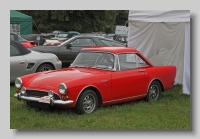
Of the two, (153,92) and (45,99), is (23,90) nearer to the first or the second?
(45,99)

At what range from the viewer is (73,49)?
12539mm

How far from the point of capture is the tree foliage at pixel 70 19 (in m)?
32.4

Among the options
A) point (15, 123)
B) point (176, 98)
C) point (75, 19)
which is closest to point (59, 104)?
point (15, 123)

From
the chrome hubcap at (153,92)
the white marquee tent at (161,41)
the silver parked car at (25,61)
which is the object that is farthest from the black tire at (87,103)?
the white marquee tent at (161,41)

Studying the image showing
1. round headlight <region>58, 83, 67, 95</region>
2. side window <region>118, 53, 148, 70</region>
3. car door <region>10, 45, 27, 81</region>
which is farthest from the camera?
car door <region>10, 45, 27, 81</region>

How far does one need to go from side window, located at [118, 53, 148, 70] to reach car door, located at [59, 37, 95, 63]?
4.80 m

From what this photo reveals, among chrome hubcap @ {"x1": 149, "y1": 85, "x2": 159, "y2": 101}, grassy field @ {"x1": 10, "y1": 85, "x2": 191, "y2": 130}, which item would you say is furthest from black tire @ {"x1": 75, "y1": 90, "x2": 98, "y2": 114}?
chrome hubcap @ {"x1": 149, "y1": 85, "x2": 159, "y2": 101}

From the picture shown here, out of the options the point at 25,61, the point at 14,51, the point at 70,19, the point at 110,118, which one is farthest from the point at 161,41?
the point at 70,19

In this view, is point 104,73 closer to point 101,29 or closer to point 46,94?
point 46,94

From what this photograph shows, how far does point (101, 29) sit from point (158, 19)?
95.1 ft

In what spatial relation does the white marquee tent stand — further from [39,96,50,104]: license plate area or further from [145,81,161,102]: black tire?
[39,96,50,104]: license plate area

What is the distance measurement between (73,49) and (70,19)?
21092mm

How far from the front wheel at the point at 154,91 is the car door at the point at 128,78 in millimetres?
341

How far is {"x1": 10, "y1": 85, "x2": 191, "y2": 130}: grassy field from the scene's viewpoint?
586 centimetres
